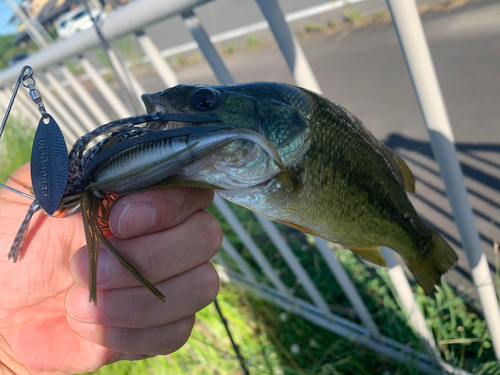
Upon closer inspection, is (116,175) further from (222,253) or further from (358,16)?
(358,16)

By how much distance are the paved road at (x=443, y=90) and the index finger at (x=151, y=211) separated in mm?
2264

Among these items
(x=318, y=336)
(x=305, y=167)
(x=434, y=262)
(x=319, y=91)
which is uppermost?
(x=305, y=167)

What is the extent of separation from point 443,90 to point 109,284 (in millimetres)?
4401

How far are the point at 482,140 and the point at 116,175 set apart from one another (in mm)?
3554

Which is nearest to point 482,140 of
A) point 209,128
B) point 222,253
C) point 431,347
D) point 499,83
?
point 499,83

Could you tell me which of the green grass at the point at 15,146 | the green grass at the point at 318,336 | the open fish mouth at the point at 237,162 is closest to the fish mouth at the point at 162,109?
the open fish mouth at the point at 237,162

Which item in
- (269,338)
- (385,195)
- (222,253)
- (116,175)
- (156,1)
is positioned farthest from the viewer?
(222,253)

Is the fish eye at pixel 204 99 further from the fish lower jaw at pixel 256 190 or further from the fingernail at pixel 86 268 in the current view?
the fingernail at pixel 86 268

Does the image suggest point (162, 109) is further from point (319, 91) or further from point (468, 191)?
point (468, 191)

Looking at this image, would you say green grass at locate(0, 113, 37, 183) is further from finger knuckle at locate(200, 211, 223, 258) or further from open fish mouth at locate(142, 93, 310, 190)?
open fish mouth at locate(142, 93, 310, 190)

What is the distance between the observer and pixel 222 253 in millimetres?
3086

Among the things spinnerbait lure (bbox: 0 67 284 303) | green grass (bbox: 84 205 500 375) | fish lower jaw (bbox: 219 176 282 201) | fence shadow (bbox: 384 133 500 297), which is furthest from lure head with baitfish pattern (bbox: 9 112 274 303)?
fence shadow (bbox: 384 133 500 297)

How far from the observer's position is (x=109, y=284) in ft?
2.76

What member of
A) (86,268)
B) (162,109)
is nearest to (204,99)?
(162,109)
